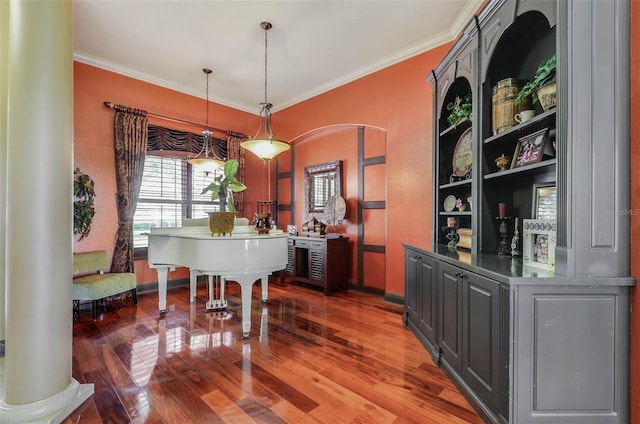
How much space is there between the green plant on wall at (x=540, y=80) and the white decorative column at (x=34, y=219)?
118 inches

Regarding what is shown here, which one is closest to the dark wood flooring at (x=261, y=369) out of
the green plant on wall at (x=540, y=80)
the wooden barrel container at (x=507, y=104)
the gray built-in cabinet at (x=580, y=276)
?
the gray built-in cabinet at (x=580, y=276)

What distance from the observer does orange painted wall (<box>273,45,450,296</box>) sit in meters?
3.67

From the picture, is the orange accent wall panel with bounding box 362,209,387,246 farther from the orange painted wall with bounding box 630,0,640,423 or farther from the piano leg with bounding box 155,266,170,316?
the orange painted wall with bounding box 630,0,640,423

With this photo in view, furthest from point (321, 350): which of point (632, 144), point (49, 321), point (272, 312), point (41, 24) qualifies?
point (41, 24)

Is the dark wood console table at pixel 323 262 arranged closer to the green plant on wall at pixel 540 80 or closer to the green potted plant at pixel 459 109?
the green potted plant at pixel 459 109

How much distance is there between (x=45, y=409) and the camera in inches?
68.2

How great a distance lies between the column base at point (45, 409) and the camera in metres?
1.68

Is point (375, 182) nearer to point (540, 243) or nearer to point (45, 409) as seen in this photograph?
point (540, 243)

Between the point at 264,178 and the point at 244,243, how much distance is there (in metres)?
3.65

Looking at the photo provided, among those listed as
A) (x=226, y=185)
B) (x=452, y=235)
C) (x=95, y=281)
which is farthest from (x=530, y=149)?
(x=95, y=281)

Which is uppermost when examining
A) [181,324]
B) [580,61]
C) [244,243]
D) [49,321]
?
[580,61]

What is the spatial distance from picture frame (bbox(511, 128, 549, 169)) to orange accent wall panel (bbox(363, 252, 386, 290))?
2599 millimetres

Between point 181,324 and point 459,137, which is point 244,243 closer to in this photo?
point 181,324

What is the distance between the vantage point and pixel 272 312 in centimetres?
366
